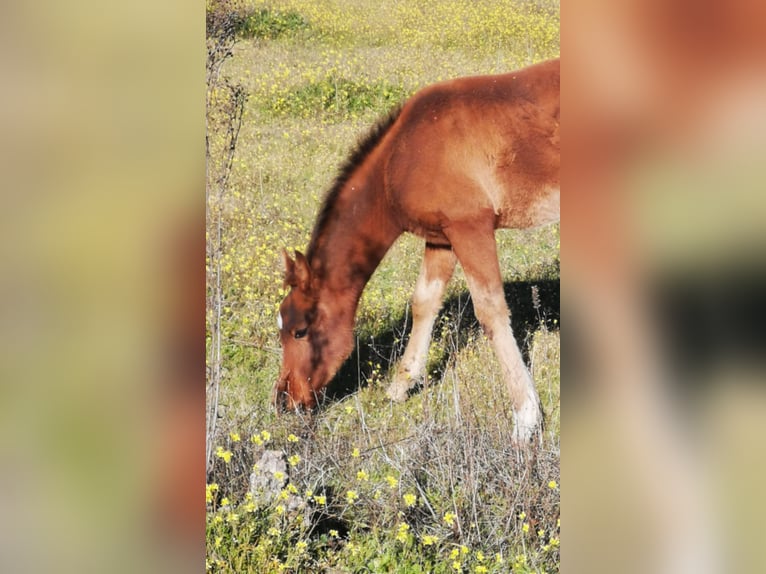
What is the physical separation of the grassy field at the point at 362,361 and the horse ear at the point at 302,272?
0.22ft

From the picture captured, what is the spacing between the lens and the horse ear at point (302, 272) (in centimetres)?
404

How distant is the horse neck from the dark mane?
11 mm

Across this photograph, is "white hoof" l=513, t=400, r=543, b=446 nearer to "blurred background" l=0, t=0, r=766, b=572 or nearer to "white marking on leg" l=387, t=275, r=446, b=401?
"white marking on leg" l=387, t=275, r=446, b=401

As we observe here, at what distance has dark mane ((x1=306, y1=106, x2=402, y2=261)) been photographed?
3982mm

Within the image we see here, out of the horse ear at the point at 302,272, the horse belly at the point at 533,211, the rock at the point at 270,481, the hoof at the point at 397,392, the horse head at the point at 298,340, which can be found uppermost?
the horse belly at the point at 533,211

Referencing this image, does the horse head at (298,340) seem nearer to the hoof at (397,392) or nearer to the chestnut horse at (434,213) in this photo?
the chestnut horse at (434,213)
